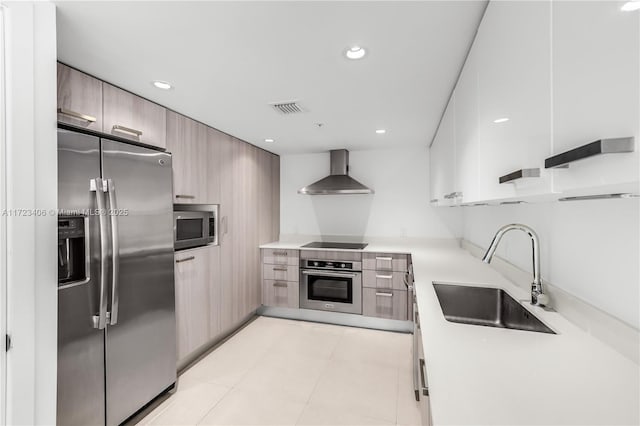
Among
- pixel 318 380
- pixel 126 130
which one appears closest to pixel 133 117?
pixel 126 130

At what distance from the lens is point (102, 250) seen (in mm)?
1520

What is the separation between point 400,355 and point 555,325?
1.82 metres

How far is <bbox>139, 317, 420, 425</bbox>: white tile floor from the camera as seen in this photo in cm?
183

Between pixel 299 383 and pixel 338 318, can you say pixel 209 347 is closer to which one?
pixel 299 383

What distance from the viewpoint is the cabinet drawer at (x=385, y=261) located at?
3123mm

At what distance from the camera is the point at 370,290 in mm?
3205

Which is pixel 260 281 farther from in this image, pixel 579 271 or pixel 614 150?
pixel 614 150

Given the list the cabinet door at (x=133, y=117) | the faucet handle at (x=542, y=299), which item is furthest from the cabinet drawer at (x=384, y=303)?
the cabinet door at (x=133, y=117)

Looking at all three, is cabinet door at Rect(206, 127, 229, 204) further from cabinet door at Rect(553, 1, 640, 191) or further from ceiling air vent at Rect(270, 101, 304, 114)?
cabinet door at Rect(553, 1, 640, 191)

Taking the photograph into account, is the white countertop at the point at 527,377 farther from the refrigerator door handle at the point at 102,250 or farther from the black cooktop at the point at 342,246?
the black cooktop at the point at 342,246

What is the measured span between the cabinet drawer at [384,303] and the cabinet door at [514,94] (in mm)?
2216

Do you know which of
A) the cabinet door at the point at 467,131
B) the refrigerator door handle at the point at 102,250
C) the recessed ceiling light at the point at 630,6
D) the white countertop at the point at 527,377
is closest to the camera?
the recessed ceiling light at the point at 630,6

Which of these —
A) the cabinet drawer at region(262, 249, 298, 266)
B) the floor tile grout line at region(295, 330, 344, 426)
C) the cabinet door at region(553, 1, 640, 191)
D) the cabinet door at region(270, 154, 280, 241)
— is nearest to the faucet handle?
the cabinet door at region(553, 1, 640, 191)

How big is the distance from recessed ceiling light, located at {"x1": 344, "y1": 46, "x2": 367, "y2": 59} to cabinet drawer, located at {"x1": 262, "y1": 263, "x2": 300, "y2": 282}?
2.55 m
